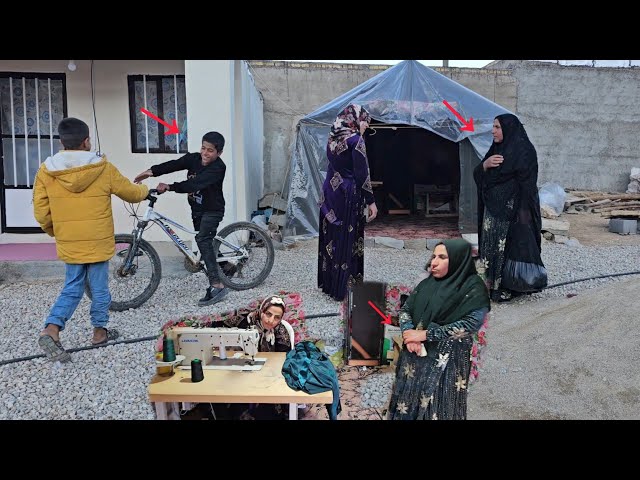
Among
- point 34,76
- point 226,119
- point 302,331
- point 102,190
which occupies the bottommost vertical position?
point 302,331

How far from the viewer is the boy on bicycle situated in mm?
2539

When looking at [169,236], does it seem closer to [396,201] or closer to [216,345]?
[216,345]

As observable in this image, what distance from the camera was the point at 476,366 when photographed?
2.46 metres

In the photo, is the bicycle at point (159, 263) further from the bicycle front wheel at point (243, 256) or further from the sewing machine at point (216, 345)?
the sewing machine at point (216, 345)

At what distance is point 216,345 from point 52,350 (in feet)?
3.39

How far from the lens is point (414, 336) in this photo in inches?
65.9

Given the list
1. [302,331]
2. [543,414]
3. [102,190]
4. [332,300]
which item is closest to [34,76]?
[102,190]

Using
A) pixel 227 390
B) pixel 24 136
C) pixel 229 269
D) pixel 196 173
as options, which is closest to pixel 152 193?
pixel 196 173

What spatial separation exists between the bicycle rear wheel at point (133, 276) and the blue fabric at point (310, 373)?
4.63ft

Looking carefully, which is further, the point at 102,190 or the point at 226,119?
the point at 226,119

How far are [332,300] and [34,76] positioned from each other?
256 cm

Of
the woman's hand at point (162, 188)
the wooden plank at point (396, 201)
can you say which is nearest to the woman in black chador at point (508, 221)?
the woman's hand at point (162, 188)
